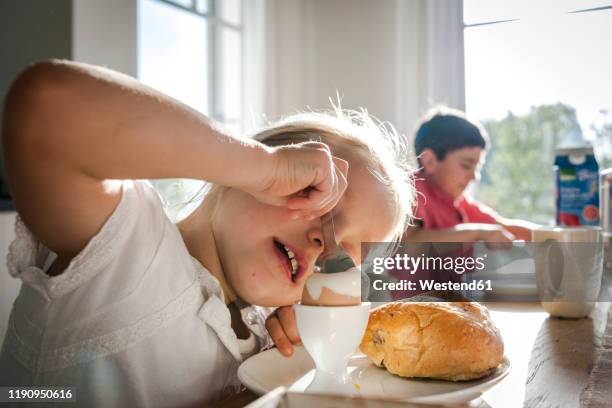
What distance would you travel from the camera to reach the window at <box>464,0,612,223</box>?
8.99ft

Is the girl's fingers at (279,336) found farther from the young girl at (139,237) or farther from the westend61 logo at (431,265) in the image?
the westend61 logo at (431,265)

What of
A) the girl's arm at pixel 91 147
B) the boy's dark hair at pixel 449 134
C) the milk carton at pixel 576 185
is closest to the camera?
the girl's arm at pixel 91 147

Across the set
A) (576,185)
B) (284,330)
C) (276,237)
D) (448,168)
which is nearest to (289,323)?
(284,330)

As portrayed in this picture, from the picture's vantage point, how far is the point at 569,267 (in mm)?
751

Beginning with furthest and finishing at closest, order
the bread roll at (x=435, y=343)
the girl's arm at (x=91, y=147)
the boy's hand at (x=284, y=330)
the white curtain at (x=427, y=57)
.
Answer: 1. the white curtain at (x=427, y=57)
2. the boy's hand at (x=284, y=330)
3. the bread roll at (x=435, y=343)
4. the girl's arm at (x=91, y=147)

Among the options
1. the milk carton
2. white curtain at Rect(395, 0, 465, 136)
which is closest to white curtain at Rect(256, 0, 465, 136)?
white curtain at Rect(395, 0, 465, 136)

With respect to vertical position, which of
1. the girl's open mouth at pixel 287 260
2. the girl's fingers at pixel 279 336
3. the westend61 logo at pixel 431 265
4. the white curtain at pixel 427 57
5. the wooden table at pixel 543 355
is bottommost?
the wooden table at pixel 543 355

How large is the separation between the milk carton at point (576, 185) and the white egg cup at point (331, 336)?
524mm

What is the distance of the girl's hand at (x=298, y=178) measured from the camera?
18.3 inches

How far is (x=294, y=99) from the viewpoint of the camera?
11.4ft

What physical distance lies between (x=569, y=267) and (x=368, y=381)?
0.42 meters

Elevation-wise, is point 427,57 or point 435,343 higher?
point 427,57

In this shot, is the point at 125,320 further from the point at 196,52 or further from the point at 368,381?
the point at 196,52

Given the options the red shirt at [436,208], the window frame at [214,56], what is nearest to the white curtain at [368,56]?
the window frame at [214,56]
